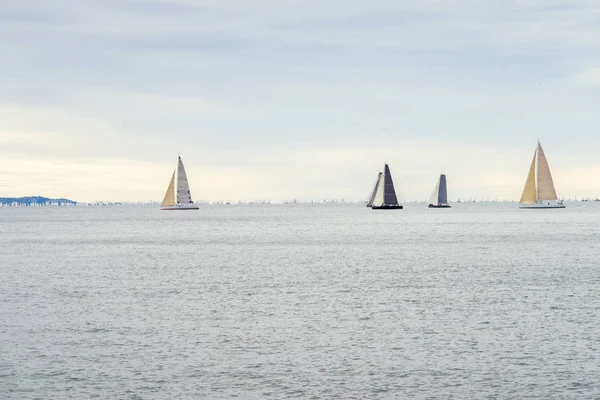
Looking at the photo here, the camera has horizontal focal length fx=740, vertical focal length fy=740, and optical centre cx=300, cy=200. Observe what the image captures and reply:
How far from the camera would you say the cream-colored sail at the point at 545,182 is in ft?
592

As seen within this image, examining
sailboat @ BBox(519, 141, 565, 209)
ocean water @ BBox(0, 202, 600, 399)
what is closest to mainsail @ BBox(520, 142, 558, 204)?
sailboat @ BBox(519, 141, 565, 209)

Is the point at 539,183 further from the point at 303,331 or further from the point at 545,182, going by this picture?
the point at 303,331

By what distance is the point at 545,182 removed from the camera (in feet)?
605

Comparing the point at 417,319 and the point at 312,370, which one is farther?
the point at 417,319

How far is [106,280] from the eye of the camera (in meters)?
58.2

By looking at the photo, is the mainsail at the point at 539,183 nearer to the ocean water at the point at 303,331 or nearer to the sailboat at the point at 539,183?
the sailboat at the point at 539,183

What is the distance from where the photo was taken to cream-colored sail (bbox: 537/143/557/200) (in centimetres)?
18038

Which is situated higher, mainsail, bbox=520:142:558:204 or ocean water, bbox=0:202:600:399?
mainsail, bbox=520:142:558:204

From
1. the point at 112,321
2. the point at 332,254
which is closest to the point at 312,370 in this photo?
the point at 112,321

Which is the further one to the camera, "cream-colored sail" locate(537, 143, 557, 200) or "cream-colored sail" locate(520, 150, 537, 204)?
"cream-colored sail" locate(520, 150, 537, 204)

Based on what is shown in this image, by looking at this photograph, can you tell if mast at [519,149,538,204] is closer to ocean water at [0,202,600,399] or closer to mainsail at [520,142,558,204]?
mainsail at [520,142,558,204]

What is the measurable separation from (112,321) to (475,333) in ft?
58.9

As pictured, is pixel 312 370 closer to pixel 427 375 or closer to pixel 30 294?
pixel 427 375

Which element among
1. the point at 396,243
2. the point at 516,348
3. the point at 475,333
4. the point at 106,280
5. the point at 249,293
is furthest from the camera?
the point at 396,243
